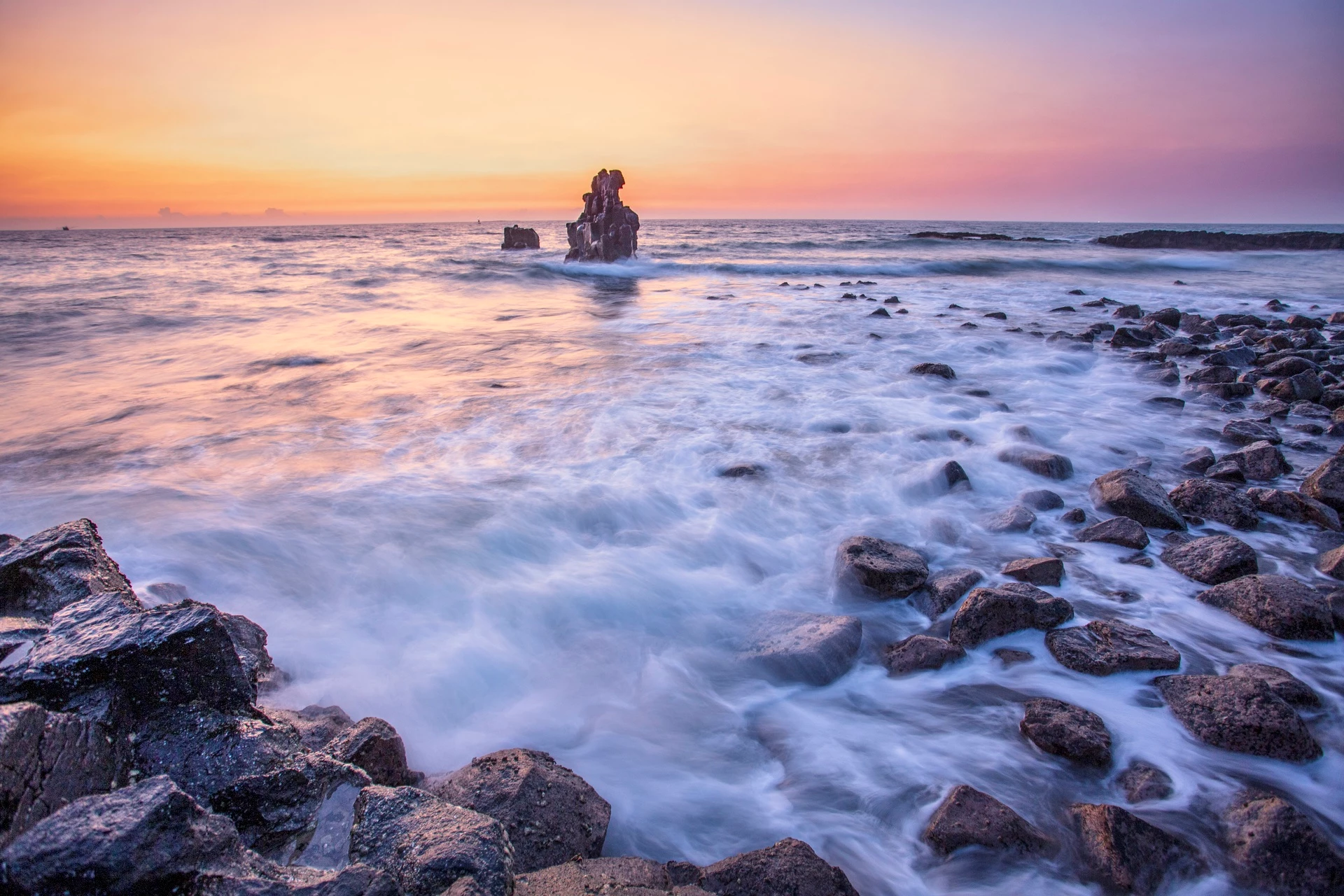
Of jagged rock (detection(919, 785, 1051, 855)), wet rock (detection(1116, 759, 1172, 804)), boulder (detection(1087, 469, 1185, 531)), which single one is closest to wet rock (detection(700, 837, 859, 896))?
jagged rock (detection(919, 785, 1051, 855))

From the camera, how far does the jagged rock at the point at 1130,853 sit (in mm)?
1817

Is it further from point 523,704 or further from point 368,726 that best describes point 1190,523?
point 368,726

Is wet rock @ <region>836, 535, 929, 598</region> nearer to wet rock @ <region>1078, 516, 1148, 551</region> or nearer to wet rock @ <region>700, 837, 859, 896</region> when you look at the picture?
wet rock @ <region>1078, 516, 1148, 551</region>

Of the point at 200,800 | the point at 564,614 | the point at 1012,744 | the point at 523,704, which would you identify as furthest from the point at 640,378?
the point at 200,800

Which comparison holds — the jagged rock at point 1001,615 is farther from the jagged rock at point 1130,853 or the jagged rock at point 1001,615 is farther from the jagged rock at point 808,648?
the jagged rock at point 1130,853

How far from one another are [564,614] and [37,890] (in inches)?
90.0

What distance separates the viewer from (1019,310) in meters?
13.7

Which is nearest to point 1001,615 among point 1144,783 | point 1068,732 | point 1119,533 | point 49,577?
point 1068,732

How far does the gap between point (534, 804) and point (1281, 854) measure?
2.14 m

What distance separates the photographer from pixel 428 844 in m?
1.39

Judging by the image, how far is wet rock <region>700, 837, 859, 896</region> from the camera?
1.72 metres

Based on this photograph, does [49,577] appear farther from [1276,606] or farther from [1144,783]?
[1276,606]

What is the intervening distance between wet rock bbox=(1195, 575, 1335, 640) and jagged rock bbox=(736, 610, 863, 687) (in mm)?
1736

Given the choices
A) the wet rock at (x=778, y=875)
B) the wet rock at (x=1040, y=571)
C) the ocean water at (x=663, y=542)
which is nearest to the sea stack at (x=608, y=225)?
the ocean water at (x=663, y=542)
